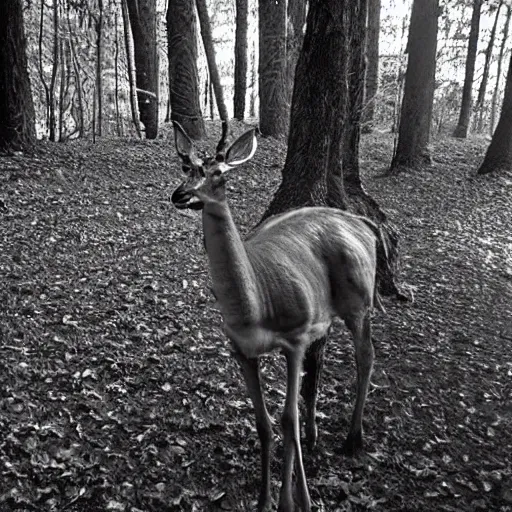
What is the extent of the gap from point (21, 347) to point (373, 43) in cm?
1676

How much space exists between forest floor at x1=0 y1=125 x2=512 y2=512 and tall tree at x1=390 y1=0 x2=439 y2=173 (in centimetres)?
467

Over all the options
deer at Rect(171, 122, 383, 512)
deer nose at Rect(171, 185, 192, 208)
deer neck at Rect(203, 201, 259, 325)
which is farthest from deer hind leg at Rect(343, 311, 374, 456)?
deer nose at Rect(171, 185, 192, 208)

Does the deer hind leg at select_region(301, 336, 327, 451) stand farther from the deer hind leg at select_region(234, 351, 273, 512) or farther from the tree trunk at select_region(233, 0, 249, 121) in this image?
the tree trunk at select_region(233, 0, 249, 121)

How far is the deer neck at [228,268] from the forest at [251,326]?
0.04 ft

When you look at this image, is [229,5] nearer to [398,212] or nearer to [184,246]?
[398,212]

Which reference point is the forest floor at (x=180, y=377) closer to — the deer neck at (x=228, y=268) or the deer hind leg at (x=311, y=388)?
the deer hind leg at (x=311, y=388)

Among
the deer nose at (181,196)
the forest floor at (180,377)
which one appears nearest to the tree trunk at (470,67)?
the forest floor at (180,377)

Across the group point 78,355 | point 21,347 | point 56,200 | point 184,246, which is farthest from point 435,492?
point 56,200

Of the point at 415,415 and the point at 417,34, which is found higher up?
the point at 417,34

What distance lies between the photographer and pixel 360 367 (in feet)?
13.0

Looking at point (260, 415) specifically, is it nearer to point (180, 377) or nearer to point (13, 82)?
point (180, 377)

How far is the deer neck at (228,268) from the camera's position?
Answer: 278cm

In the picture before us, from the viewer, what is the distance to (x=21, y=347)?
15.8 ft

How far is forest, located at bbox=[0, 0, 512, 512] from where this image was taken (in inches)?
132
